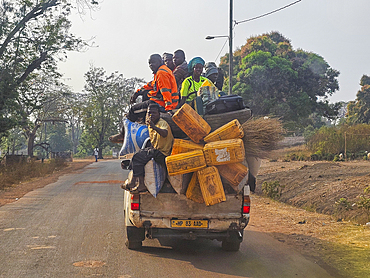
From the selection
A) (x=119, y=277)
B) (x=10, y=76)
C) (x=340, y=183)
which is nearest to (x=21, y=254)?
(x=119, y=277)

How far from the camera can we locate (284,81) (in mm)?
28156

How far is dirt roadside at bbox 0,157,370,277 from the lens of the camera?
5555 millimetres

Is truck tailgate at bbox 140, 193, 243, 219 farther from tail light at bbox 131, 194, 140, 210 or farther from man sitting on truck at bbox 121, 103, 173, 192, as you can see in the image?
man sitting on truck at bbox 121, 103, 173, 192

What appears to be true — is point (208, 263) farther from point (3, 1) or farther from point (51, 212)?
point (3, 1)

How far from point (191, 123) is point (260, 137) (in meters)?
1.04

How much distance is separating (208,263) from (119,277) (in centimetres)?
136

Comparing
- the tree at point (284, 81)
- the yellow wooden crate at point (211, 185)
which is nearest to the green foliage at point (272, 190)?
the yellow wooden crate at point (211, 185)

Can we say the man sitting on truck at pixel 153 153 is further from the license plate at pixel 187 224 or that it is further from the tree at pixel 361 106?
the tree at pixel 361 106

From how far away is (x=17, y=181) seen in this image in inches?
680

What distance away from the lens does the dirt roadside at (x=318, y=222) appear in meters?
5.56

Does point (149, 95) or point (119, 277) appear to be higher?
point (149, 95)

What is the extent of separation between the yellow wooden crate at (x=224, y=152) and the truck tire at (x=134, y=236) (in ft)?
5.67

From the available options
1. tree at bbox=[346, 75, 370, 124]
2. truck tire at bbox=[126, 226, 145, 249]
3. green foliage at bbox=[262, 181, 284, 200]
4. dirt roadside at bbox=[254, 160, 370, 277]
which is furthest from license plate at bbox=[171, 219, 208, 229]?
tree at bbox=[346, 75, 370, 124]

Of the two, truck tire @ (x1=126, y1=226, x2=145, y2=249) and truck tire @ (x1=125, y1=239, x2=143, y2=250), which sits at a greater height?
truck tire @ (x1=126, y1=226, x2=145, y2=249)
